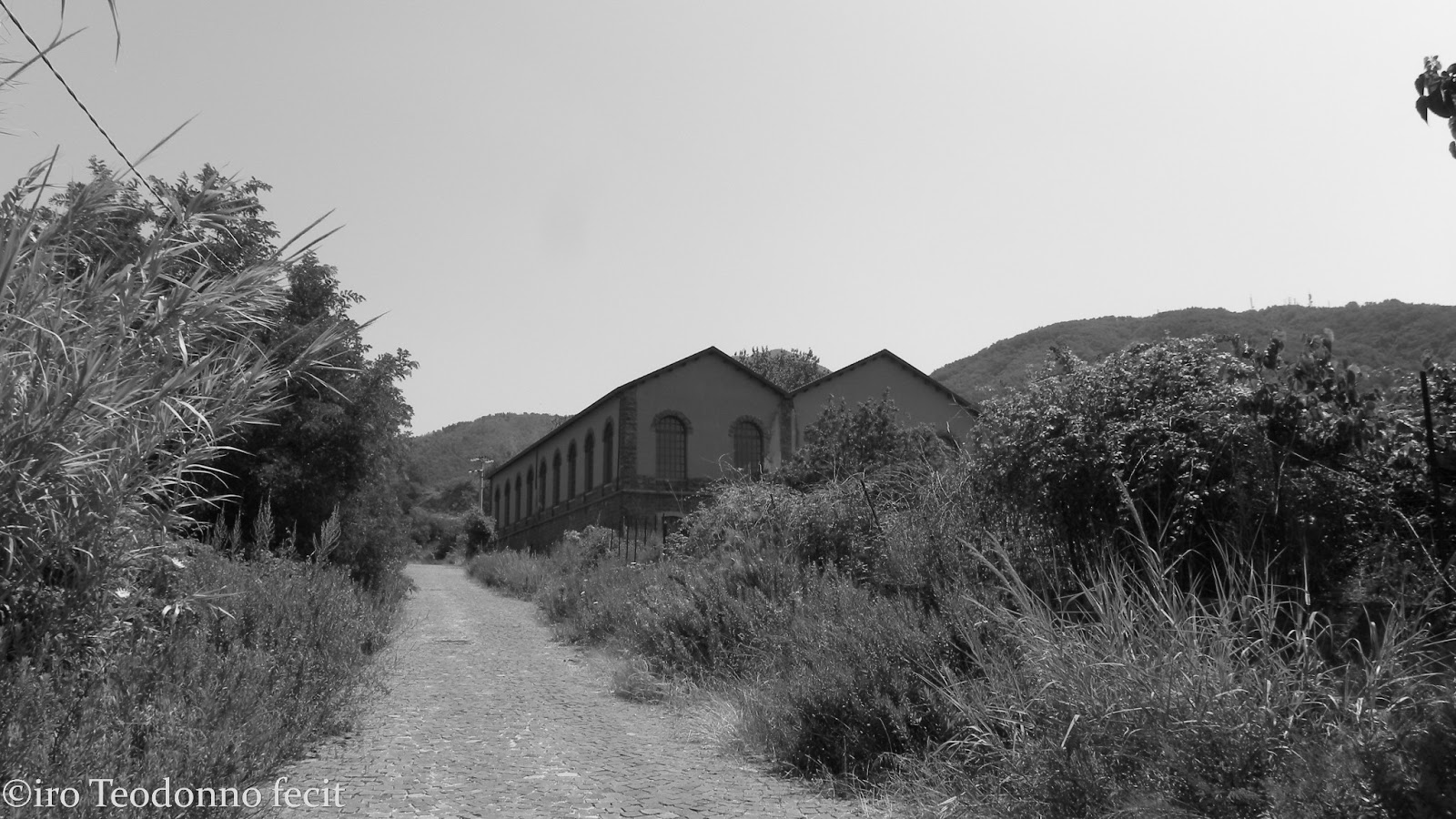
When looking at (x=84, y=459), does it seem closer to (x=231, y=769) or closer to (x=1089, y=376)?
(x=231, y=769)

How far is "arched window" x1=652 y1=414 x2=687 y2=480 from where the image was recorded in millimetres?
35188

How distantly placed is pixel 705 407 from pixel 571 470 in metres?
9.62

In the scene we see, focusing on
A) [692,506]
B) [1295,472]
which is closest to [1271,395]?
[1295,472]

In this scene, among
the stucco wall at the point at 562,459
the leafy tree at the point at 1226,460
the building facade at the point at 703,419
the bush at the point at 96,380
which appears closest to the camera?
the bush at the point at 96,380

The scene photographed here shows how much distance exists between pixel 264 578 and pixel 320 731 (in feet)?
8.32

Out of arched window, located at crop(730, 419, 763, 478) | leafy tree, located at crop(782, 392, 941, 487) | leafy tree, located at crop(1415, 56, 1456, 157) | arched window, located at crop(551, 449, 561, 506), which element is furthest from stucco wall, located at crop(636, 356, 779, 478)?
leafy tree, located at crop(1415, 56, 1456, 157)

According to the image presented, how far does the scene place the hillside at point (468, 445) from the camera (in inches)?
3952

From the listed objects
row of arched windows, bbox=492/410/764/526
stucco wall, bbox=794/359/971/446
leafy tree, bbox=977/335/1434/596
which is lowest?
leafy tree, bbox=977/335/1434/596

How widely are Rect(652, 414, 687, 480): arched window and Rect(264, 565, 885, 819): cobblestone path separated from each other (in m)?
24.0

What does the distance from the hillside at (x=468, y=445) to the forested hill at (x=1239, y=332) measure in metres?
51.7

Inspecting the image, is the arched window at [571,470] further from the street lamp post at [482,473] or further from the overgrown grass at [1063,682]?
the overgrown grass at [1063,682]

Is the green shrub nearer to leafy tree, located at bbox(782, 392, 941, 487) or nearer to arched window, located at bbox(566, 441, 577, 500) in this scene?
leafy tree, located at bbox(782, 392, 941, 487)

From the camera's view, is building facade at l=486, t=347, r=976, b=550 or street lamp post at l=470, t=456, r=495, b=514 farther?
street lamp post at l=470, t=456, r=495, b=514

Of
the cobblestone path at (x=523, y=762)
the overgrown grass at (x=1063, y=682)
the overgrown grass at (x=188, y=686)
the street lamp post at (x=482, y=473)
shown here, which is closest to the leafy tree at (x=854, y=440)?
the cobblestone path at (x=523, y=762)
